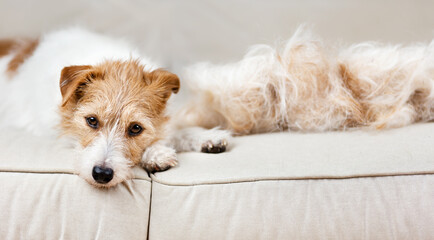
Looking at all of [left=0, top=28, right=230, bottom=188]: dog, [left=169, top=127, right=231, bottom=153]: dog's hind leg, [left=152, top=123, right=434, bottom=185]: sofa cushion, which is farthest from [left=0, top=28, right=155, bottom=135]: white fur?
[left=152, top=123, right=434, bottom=185]: sofa cushion

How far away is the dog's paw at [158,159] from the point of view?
1.59 meters

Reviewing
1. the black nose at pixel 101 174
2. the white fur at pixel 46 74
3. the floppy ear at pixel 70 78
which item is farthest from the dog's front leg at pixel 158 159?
the white fur at pixel 46 74

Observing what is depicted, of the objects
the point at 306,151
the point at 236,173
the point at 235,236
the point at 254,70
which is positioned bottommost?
the point at 235,236

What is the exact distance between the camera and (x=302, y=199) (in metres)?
1.39

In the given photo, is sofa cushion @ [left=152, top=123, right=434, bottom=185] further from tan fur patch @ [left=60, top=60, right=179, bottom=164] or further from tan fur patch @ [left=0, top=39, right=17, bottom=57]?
tan fur patch @ [left=0, top=39, right=17, bottom=57]

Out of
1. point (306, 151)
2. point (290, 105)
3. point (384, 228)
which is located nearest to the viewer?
point (384, 228)

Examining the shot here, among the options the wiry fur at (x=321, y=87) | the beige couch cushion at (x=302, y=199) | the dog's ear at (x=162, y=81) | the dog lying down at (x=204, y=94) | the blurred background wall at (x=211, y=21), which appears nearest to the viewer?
the beige couch cushion at (x=302, y=199)

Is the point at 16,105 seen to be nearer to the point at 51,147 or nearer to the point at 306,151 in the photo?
the point at 51,147

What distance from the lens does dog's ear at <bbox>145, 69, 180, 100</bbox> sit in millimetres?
1759

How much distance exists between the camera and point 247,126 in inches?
81.5

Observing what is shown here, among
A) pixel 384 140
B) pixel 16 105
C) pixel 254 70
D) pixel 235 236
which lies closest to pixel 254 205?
pixel 235 236

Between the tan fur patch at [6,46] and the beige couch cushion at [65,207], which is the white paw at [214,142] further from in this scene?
the tan fur patch at [6,46]

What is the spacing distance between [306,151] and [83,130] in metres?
0.92

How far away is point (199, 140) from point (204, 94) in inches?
13.5
